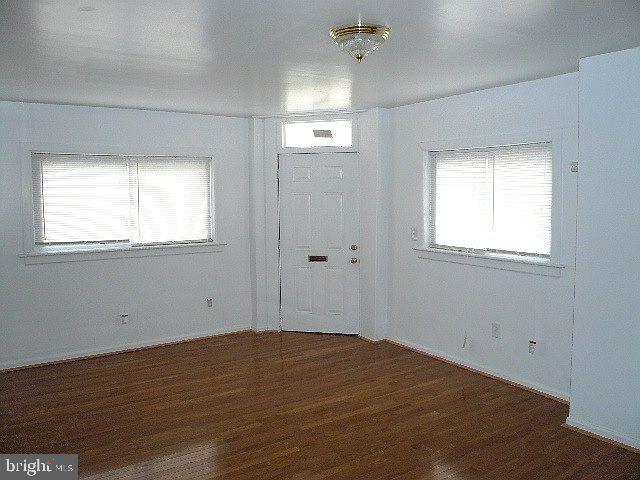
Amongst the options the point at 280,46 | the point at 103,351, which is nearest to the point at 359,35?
the point at 280,46

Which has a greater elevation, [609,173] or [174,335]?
[609,173]

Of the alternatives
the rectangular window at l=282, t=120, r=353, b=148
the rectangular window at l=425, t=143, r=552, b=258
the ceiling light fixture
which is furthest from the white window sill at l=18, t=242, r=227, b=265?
the ceiling light fixture

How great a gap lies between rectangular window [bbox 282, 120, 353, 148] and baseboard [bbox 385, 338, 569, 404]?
7.78 feet

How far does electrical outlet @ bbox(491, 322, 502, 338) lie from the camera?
497 centimetres

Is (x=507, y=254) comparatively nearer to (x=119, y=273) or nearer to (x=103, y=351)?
(x=119, y=273)

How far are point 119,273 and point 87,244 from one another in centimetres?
45

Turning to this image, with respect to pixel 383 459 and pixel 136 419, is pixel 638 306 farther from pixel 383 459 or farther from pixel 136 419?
pixel 136 419

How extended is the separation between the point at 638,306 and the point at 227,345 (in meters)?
4.13

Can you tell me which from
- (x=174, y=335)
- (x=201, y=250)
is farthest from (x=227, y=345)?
(x=201, y=250)

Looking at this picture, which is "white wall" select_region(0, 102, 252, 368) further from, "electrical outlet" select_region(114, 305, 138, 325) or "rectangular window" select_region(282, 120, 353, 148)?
"rectangular window" select_region(282, 120, 353, 148)

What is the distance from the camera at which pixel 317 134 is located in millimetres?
6473

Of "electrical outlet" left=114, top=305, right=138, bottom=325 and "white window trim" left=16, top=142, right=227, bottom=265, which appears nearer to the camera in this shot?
"white window trim" left=16, top=142, right=227, bottom=265

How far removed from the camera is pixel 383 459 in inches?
137

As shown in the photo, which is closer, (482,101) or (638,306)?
(638,306)
